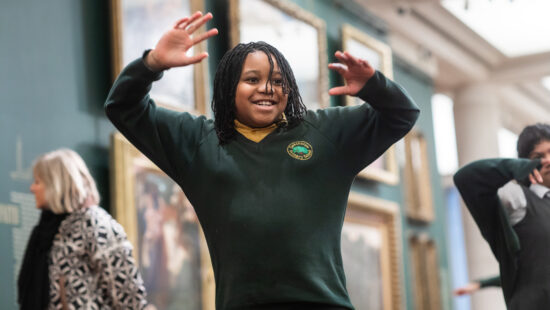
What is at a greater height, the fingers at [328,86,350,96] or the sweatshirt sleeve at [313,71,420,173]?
the fingers at [328,86,350,96]

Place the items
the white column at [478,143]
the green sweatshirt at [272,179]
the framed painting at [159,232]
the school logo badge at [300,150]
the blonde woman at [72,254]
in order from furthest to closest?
the white column at [478,143] → the framed painting at [159,232] → the blonde woman at [72,254] → the school logo badge at [300,150] → the green sweatshirt at [272,179]

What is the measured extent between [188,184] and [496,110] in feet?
46.5

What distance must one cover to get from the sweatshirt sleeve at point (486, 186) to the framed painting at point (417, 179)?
26.3 feet

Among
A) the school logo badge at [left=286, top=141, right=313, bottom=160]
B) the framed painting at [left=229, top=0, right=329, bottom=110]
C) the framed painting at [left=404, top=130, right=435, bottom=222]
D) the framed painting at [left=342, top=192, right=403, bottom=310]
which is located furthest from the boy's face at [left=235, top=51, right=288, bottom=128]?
the framed painting at [left=404, top=130, right=435, bottom=222]

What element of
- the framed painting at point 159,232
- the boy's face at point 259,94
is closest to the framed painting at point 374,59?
the framed painting at point 159,232

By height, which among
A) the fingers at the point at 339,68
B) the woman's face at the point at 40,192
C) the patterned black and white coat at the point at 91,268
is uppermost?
the fingers at the point at 339,68

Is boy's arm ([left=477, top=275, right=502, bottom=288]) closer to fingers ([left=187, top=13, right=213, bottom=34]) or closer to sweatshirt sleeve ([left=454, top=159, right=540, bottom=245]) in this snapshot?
sweatshirt sleeve ([left=454, top=159, right=540, bottom=245])

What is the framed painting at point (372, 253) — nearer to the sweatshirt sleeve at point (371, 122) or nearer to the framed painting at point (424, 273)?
the framed painting at point (424, 273)

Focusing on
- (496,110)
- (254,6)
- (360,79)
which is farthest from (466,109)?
(360,79)

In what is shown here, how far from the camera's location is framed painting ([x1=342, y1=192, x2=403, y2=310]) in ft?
35.4

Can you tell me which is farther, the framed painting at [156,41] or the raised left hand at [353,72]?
the framed painting at [156,41]

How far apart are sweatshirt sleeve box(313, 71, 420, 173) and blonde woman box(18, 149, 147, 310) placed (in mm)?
2617

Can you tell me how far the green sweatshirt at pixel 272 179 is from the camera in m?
3.28

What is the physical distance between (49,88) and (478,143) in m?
11.0
